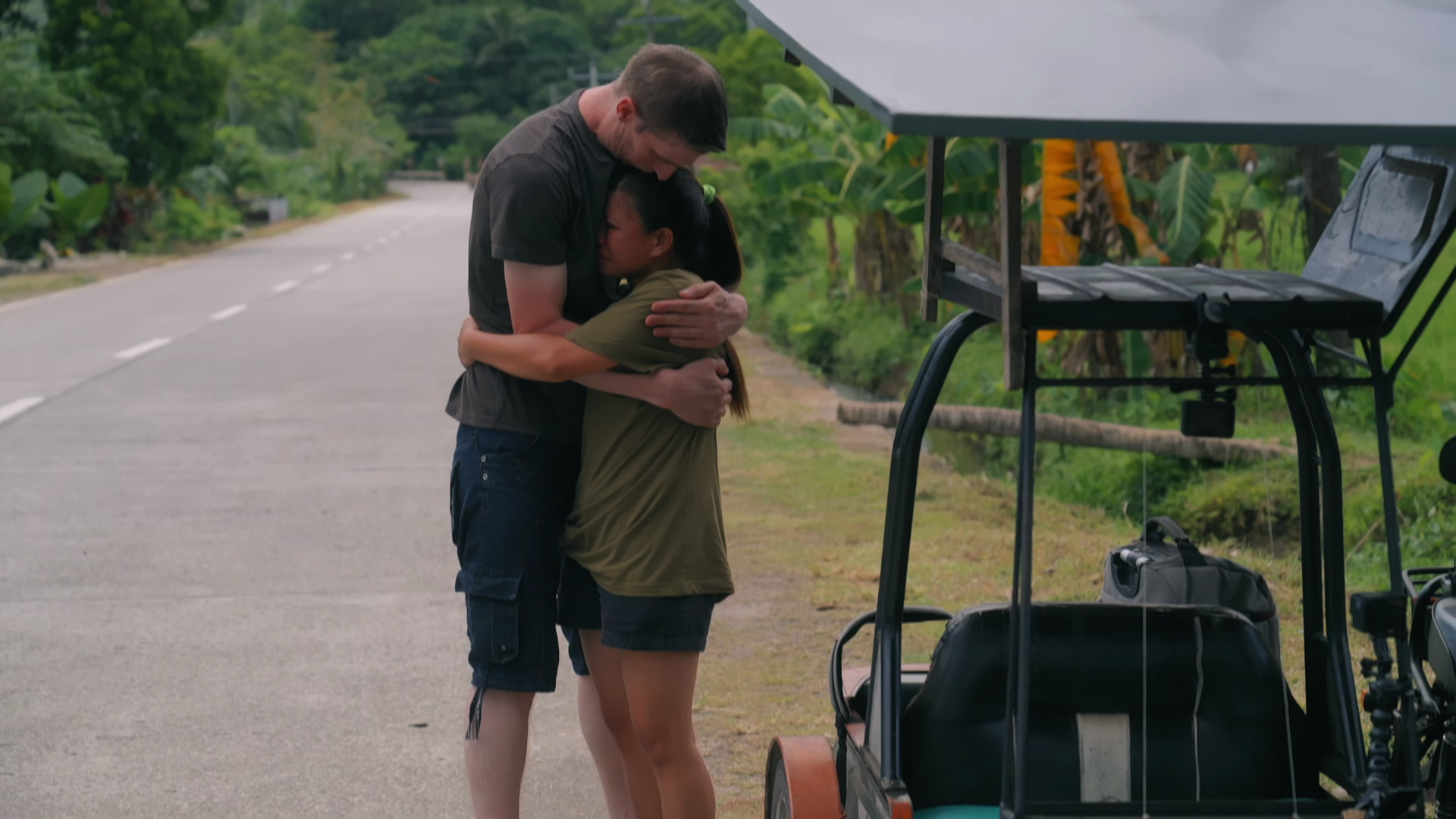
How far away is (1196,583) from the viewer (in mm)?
3182

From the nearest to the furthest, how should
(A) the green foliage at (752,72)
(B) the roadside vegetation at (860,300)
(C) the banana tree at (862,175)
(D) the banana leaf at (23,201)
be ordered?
(B) the roadside vegetation at (860,300) → (C) the banana tree at (862,175) → (A) the green foliage at (752,72) → (D) the banana leaf at (23,201)

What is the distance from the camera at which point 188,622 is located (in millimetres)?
5715

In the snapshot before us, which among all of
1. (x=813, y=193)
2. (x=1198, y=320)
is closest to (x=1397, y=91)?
(x=1198, y=320)

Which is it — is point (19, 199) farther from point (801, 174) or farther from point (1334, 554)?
point (1334, 554)

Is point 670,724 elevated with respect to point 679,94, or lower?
lower

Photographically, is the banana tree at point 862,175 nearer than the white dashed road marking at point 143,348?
Yes

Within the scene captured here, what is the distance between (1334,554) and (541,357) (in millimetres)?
1429

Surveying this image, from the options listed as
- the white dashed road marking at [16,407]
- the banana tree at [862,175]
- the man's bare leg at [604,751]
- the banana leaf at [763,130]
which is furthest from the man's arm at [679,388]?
the banana leaf at [763,130]

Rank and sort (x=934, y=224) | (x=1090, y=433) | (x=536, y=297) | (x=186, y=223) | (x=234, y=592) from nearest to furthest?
(x=934, y=224) < (x=536, y=297) < (x=234, y=592) < (x=1090, y=433) < (x=186, y=223)

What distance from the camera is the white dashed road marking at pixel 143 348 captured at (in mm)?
13141

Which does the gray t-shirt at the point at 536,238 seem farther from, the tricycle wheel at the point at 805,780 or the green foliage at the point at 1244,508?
the green foliage at the point at 1244,508

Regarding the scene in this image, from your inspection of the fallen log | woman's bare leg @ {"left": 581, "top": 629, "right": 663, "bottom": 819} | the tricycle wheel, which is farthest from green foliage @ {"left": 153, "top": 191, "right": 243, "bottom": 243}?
the tricycle wheel

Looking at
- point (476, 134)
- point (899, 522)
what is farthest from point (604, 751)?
point (476, 134)

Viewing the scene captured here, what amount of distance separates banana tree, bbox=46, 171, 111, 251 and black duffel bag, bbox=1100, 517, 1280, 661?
963 inches
